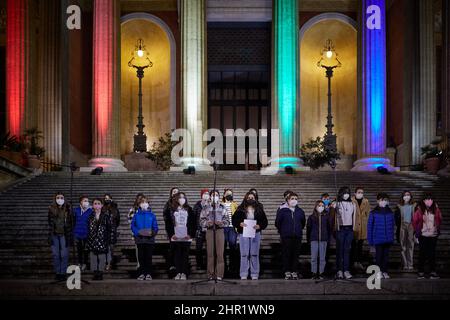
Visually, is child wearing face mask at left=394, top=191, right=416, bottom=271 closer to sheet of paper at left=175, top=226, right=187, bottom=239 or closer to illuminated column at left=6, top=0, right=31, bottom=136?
sheet of paper at left=175, top=226, right=187, bottom=239

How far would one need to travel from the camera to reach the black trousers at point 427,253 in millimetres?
13195

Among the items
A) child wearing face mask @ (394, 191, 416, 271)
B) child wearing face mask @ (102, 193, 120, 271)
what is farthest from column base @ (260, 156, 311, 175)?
child wearing face mask @ (102, 193, 120, 271)

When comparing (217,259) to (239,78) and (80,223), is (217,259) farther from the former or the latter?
(239,78)

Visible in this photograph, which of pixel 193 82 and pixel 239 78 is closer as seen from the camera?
pixel 193 82

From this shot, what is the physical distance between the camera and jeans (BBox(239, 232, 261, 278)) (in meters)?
13.2

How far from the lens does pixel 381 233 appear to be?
1318 centimetres

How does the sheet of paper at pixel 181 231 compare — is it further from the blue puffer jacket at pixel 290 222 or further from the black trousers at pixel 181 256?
the blue puffer jacket at pixel 290 222

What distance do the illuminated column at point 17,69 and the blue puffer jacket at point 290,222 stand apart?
1581 cm

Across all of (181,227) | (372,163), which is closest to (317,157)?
(372,163)

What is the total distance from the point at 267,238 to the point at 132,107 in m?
20.0

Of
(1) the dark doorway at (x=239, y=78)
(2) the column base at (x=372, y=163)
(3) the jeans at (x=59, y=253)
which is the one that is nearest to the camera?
(3) the jeans at (x=59, y=253)

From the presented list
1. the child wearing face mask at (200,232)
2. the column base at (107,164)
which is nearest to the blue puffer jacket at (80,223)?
the child wearing face mask at (200,232)

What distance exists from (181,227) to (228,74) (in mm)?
21028

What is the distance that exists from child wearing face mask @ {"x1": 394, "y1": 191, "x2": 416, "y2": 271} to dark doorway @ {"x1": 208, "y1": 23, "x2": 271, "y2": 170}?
18141mm
